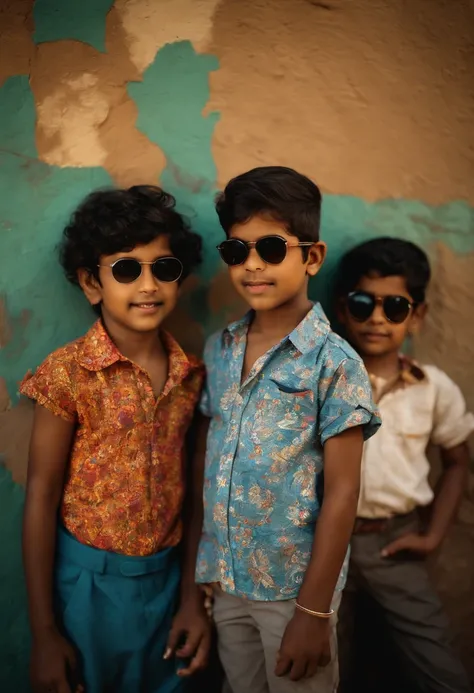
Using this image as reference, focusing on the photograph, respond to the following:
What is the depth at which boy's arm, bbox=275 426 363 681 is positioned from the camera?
1.50 metres

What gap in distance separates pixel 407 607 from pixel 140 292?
134cm

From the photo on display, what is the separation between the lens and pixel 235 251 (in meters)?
1.62

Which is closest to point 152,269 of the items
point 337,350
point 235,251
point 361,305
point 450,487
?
point 235,251

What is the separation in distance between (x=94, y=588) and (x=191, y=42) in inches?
69.7

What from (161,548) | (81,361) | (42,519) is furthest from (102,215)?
(161,548)

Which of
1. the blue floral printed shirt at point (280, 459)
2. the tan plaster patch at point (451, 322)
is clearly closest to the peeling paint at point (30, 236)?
the blue floral printed shirt at point (280, 459)

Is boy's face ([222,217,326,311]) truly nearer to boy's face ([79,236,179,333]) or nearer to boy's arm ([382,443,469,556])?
boy's face ([79,236,179,333])

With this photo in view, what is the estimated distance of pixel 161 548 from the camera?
177cm

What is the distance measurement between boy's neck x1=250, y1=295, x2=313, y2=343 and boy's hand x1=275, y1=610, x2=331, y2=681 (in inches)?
30.4

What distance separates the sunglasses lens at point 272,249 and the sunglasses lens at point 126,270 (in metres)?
0.36

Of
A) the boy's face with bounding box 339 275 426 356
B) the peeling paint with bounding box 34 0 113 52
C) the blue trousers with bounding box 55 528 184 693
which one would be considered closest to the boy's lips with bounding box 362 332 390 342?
the boy's face with bounding box 339 275 426 356

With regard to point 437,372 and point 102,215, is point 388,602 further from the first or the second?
point 102,215

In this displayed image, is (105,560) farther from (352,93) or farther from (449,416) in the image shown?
(352,93)

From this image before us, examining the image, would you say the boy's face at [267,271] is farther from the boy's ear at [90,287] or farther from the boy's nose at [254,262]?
the boy's ear at [90,287]
